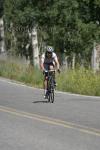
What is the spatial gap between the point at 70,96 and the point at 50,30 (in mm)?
21215

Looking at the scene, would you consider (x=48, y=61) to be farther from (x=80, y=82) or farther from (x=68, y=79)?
(x=68, y=79)

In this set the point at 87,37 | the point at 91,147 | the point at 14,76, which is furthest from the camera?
the point at 87,37

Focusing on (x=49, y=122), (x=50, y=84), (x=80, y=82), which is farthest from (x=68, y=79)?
(x=49, y=122)

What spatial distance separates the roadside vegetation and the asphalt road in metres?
1.22

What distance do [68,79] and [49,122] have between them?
1070 centimetres

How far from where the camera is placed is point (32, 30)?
47.1 meters

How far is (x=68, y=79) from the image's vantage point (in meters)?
24.5

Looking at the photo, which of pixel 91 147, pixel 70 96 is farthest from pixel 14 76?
pixel 91 147

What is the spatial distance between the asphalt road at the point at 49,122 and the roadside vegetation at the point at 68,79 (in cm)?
122

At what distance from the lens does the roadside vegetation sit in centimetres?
2253

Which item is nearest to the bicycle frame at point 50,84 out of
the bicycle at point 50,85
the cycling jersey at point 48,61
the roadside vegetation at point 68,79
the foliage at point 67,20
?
the bicycle at point 50,85

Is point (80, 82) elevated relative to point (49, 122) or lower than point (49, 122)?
elevated

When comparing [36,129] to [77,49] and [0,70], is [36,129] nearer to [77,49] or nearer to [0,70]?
[0,70]

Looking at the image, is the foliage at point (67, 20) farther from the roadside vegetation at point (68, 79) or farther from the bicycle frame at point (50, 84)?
the bicycle frame at point (50, 84)
